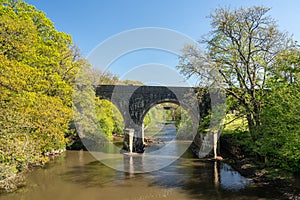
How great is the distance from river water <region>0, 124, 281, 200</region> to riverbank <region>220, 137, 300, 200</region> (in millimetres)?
403

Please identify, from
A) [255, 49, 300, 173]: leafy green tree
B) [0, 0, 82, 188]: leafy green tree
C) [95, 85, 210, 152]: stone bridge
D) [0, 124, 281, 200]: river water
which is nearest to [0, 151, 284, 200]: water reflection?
[0, 124, 281, 200]: river water

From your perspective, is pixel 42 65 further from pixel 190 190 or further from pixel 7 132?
pixel 190 190

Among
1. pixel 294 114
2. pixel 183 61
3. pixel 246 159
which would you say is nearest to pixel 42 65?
pixel 183 61

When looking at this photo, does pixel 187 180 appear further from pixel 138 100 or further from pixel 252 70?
pixel 138 100

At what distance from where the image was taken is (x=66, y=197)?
28.3ft

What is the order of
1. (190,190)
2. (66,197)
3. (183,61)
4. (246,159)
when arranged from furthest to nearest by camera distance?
(246,159) → (183,61) → (190,190) → (66,197)

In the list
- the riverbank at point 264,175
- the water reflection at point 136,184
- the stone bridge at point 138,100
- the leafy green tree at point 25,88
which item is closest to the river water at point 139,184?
the water reflection at point 136,184

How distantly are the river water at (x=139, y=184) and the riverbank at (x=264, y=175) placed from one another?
0.40 meters

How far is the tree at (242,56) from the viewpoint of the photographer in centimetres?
1092

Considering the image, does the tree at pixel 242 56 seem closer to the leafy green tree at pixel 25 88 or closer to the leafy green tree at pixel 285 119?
the leafy green tree at pixel 285 119

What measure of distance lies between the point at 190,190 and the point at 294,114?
15.9ft

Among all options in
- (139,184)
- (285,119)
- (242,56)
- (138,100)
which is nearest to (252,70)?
(242,56)

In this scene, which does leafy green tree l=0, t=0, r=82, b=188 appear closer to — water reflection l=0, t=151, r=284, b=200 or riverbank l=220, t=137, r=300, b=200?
water reflection l=0, t=151, r=284, b=200

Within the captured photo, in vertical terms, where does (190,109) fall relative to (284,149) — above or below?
above
